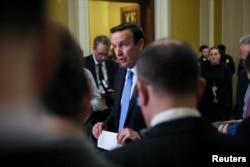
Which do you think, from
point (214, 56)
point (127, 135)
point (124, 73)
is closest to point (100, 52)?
point (214, 56)

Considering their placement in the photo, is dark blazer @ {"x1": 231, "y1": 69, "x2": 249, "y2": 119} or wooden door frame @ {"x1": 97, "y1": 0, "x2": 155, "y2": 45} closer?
dark blazer @ {"x1": 231, "y1": 69, "x2": 249, "y2": 119}

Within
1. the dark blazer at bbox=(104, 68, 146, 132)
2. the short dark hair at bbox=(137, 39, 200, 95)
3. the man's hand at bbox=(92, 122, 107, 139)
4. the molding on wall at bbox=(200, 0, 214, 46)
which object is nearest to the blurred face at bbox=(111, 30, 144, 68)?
the dark blazer at bbox=(104, 68, 146, 132)

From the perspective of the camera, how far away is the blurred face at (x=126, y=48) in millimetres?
2412

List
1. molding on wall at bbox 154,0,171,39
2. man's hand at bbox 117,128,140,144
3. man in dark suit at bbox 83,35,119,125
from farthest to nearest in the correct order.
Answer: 1. molding on wall at bbox 154,0,171,39
2. man in dark suit at bbox 83,35,119,125
3. man's hand at bbox 117,128,140,144

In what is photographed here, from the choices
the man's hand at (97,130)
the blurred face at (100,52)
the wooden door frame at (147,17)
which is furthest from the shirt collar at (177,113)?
the wooden door frame at (147,17)

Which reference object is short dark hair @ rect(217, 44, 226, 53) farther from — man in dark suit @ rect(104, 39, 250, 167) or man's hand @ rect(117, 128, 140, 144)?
man in dark suit @ rect(104, 39, 250, 167)

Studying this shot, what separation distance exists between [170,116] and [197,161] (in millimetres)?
143

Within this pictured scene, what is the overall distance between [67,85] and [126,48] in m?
2.00

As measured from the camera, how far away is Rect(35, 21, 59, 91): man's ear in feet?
1.41

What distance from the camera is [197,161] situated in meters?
1.13

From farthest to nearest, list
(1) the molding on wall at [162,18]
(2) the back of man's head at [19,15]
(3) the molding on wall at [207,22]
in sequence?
(3) the molding on wall at [207,22], (1) the molding on wall at [162,18], (2) the back of man's head at [19,15]

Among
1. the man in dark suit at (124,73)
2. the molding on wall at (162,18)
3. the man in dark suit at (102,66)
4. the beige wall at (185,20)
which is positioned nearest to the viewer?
the man in dark suit at (124,73)

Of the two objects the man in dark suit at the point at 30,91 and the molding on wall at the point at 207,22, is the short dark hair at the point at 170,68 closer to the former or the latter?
the man in dark suit at the point at 30,91

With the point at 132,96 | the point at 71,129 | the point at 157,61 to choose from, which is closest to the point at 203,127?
the point at 157,61
